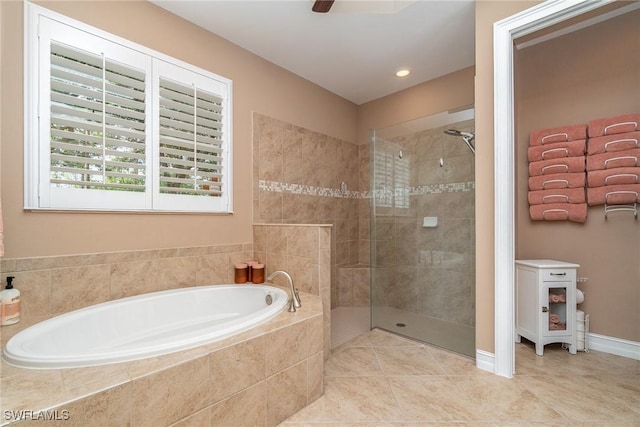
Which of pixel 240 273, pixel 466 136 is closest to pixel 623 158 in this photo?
pixel 466 136

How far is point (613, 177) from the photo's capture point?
2.12m

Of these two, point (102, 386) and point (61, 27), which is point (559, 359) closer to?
point (102, 386)

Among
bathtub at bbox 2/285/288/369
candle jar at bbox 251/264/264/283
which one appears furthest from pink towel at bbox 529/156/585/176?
candle jar at bbox 251/264/264/283

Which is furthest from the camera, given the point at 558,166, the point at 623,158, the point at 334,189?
the point at 334,189

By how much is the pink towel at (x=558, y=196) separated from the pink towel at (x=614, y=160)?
0.20 m

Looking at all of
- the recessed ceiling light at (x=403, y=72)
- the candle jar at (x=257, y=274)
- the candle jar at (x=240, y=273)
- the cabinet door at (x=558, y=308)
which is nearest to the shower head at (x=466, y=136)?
the recessed ceiling light at (x=403, y=72)

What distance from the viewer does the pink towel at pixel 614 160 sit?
2049mm

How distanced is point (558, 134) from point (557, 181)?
0.40 m

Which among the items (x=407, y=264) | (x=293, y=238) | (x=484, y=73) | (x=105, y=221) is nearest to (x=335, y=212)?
(x=407, y=264)

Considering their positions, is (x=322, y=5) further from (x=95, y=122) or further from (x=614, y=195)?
(x=614, y=195)

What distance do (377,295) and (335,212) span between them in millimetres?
1117

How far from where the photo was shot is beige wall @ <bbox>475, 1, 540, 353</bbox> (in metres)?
1.92

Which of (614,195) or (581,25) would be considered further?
(581,25)

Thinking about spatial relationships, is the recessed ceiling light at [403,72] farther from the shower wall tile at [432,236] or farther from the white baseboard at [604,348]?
the white baseboard at [604,348]
